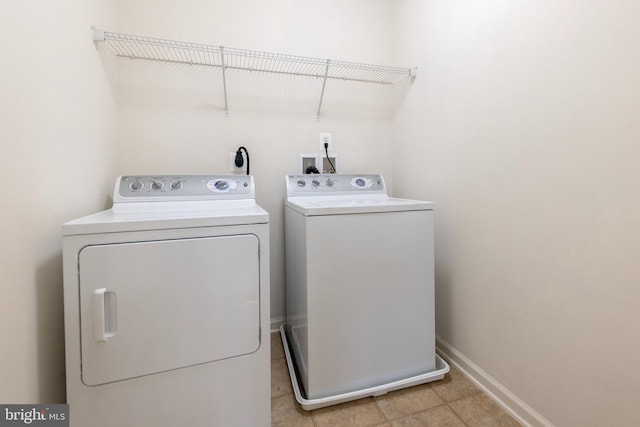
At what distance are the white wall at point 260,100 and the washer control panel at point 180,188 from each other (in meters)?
0.34

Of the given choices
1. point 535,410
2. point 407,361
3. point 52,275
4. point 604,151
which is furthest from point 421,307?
point 52,275

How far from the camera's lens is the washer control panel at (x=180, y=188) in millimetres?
1329

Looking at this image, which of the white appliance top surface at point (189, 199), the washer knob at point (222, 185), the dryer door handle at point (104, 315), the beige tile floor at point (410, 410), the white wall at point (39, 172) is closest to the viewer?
the white wall at point (39, 172)

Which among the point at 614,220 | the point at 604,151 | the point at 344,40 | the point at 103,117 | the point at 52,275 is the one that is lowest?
the point at 52,275

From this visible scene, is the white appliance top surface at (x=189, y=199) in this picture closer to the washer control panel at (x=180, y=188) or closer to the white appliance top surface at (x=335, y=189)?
the washer control panel at (x=180, y=188)

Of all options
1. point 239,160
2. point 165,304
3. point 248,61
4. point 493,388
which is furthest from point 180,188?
point 493,388

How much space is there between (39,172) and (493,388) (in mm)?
2028

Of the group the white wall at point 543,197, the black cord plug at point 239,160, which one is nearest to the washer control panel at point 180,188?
the black cord plug at point 239,160

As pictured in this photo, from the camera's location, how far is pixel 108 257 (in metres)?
0.88

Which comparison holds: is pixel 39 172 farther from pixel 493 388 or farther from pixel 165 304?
pixel 493 388

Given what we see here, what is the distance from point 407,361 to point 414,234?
65 centimetres

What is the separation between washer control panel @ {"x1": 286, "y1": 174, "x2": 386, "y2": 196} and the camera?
69.0 inches

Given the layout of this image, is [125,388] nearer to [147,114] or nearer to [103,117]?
[103,117]

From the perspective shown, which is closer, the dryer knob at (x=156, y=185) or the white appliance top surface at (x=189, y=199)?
the white appliance top surface at (x=189, y=199)
